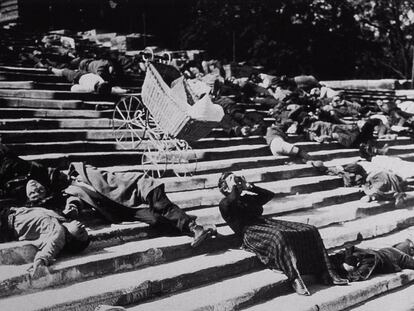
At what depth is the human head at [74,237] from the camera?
172 inches

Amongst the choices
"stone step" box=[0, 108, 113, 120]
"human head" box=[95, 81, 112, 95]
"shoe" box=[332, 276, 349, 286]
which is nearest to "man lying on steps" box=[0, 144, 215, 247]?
"shoe" box=[332, 276, 349, 286]

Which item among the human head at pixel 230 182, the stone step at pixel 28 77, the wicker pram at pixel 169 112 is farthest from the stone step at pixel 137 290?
the stone step at pixel 28 77

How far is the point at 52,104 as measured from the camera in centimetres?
827

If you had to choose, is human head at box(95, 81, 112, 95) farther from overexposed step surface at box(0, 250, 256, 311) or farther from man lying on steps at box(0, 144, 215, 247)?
overexposed step surface at box(0, 250, 256, 311)

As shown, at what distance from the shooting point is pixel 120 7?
18.1 m

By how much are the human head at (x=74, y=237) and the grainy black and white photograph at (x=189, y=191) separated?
1 centimetres

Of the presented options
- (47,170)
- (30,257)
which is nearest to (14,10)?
(47,170)

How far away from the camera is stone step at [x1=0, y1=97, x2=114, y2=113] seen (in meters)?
7.88

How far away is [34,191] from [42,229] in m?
0.54

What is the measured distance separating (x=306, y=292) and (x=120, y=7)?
1505 centimetres

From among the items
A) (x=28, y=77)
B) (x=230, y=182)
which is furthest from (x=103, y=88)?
(x=230, y=182)

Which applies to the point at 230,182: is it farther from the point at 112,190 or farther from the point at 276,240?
the point at 112,190

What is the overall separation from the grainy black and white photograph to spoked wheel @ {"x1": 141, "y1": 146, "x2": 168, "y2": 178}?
0.09 feet

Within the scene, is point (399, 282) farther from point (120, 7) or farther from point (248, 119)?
point (120, 7)
